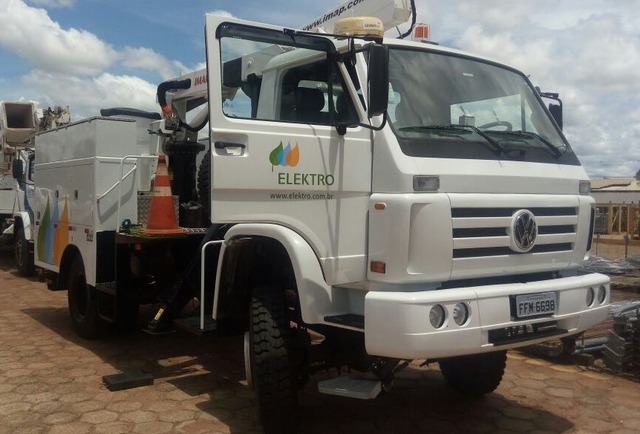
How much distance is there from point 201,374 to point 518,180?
325 cm

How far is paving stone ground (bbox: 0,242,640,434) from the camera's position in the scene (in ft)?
14.4

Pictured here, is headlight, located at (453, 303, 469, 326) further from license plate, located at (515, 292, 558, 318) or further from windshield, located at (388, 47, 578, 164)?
windshield, located at (388, 47, 578, 164)

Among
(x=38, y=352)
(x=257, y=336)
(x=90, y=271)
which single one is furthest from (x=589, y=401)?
(x=38, y=352)

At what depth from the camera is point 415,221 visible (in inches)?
137

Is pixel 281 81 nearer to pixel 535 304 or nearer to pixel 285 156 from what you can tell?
pixel 285 156

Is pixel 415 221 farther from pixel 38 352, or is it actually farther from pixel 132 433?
pixel 38 352

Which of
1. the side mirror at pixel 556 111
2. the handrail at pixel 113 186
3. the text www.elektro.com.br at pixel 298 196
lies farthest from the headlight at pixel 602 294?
the handrail at pixel 113 186

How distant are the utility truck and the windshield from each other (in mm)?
11

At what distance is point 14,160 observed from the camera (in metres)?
12.2

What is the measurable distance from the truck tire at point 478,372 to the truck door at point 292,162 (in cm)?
162

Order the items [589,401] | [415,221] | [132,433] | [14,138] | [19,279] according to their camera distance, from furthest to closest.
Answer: [14,138]
[19,279]
[589,401]
[132,433]
[415,221]

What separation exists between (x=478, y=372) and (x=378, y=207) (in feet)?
6.34

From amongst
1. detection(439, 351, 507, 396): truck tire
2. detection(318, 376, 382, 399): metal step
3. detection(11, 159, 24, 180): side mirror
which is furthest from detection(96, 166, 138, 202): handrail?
detection(11, 159, 24, 180): side mirror

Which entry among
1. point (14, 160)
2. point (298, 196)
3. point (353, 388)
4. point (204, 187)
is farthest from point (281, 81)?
point (14, 160)
